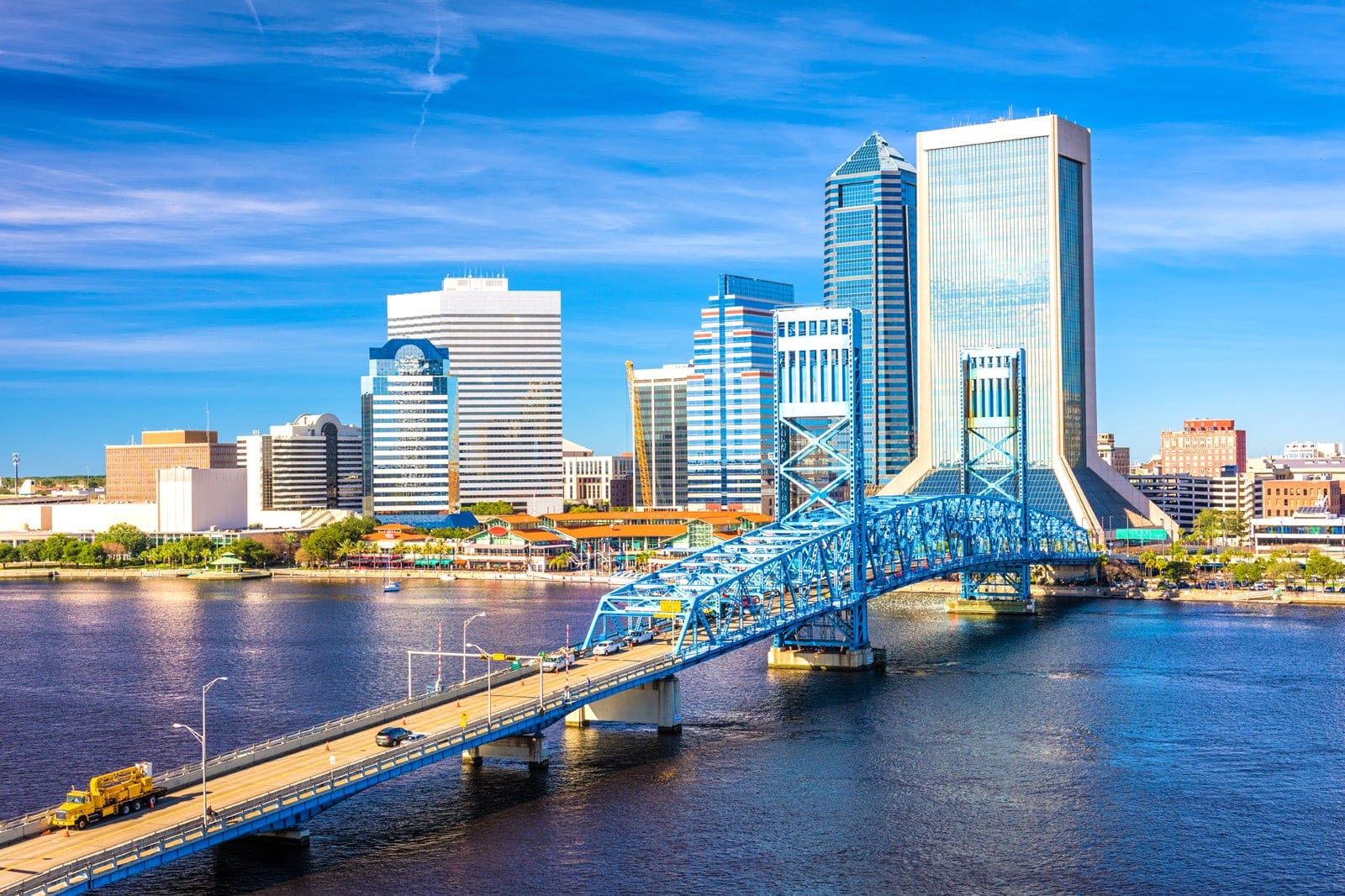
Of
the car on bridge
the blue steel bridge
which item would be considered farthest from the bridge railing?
the car on bridge

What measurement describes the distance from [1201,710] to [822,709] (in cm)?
2483

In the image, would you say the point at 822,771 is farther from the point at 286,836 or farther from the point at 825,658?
the point at 825,658

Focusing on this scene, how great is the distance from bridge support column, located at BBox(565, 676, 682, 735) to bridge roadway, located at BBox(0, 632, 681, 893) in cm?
156

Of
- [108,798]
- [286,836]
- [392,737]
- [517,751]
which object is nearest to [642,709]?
[517,751]

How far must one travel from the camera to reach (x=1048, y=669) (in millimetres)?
117312

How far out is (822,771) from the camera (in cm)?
8106

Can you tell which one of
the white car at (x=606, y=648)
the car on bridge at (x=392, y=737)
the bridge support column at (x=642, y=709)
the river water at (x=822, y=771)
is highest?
the white car at (x=606, y=648)

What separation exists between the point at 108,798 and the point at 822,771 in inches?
1453

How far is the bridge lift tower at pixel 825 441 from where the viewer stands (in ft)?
387

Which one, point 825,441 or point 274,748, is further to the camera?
point 825,441

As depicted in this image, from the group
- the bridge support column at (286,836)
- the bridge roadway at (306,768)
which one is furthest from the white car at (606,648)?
the bridge support column at (286,836)

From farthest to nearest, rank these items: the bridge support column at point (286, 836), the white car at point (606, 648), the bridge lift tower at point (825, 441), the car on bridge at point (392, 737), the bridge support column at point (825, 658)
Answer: the bridge lift tower at point (825, 441) < the bridge support column at point (825, 658) < the white car at point (606, 648) < the car on bridge at point (392, 737) < the bridge support column at point (286, 836)

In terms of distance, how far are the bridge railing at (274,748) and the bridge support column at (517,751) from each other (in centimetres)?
411

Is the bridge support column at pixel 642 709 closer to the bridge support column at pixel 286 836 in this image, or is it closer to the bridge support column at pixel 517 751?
the bridge support column at pixel 517 751
